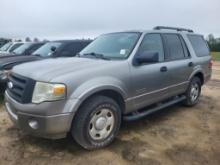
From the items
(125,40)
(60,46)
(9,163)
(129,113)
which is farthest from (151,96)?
(60,46)

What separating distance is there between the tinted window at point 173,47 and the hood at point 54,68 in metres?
1.75

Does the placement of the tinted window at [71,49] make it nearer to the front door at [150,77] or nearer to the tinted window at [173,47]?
the tinted window at [173,47]

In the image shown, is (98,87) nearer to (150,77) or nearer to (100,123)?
(100,123)

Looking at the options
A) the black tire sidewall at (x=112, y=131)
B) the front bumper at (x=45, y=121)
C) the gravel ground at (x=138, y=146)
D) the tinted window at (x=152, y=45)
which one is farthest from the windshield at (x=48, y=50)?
the front bumper at (x=45, y=121)

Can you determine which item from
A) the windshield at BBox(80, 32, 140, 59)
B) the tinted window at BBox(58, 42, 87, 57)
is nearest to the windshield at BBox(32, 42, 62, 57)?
the tinted window at BBox(58, 42, 87, 57)

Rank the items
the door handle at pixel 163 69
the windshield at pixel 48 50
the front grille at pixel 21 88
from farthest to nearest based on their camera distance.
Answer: the windshield at pixel 48 50 < the door handle at pixel 163 69 < the front grille at pixel 21 88

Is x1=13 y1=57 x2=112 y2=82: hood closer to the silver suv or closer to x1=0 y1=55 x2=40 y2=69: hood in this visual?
the silver suv

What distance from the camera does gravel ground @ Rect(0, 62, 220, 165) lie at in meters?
3.66

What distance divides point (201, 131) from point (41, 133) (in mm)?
2960

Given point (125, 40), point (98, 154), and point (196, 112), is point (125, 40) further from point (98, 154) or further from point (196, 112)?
point (196, 112)

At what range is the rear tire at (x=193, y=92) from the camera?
6293 mm

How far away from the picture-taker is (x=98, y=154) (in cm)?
383

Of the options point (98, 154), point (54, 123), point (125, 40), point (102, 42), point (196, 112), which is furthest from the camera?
point (196, 112)

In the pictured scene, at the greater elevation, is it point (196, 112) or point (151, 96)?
point (151, 96)
